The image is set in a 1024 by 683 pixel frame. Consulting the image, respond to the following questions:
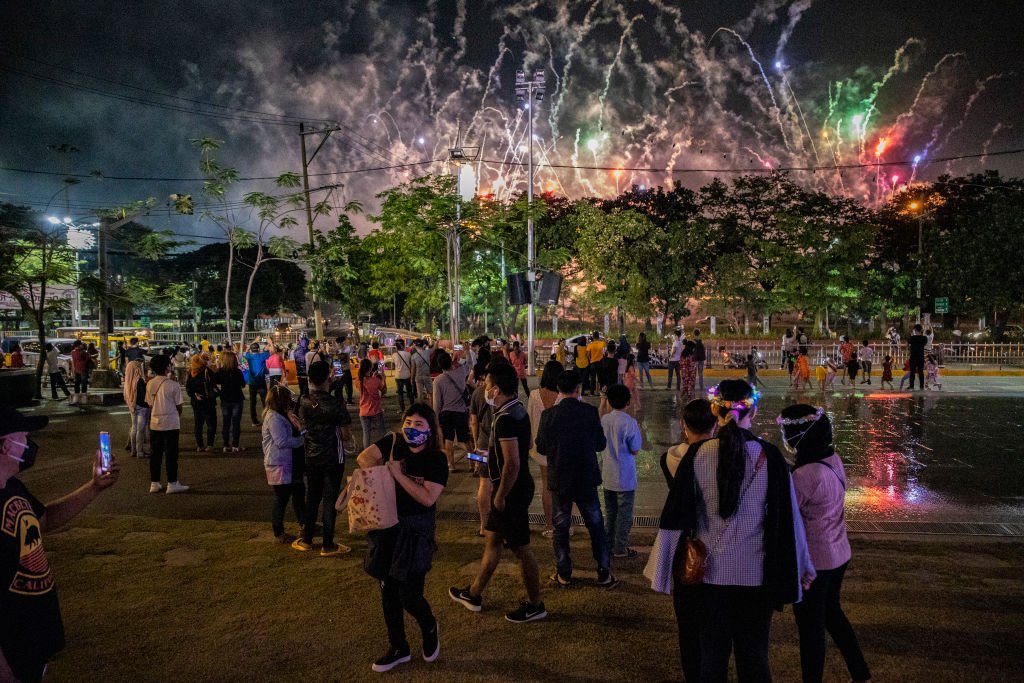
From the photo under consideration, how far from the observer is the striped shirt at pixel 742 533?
2.90 metres

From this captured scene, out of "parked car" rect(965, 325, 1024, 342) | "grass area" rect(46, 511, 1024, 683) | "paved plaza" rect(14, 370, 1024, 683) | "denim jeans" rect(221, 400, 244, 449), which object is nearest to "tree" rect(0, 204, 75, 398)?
"denim jeans" rect(221, 400, 244, 449)

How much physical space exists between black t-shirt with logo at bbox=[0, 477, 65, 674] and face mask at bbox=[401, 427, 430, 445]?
1.73 metres

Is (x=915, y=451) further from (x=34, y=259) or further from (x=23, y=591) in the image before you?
(x=34, y=259)

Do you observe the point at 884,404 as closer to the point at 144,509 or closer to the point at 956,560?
the point at 956,560

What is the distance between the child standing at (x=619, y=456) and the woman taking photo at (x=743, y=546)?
89.1 inches

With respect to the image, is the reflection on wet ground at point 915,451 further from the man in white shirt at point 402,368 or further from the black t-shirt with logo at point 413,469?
the man in white shirt at point 402,368

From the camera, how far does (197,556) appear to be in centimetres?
604

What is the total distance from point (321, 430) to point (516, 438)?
2.22 m

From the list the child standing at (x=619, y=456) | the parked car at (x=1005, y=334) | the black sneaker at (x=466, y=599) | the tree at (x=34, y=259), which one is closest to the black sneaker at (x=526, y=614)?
the black sneaker at (x=466, y=599)

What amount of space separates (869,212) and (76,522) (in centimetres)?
4604

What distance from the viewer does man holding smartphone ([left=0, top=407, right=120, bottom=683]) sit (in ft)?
7.70

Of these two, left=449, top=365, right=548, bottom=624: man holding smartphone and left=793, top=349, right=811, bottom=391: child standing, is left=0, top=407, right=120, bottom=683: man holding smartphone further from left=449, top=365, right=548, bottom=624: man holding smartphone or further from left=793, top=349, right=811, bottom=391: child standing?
left=793, top=349, right=811, bottom=391: child standing

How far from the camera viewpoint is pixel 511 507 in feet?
14.8

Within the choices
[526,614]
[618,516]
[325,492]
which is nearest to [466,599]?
[526,614]
